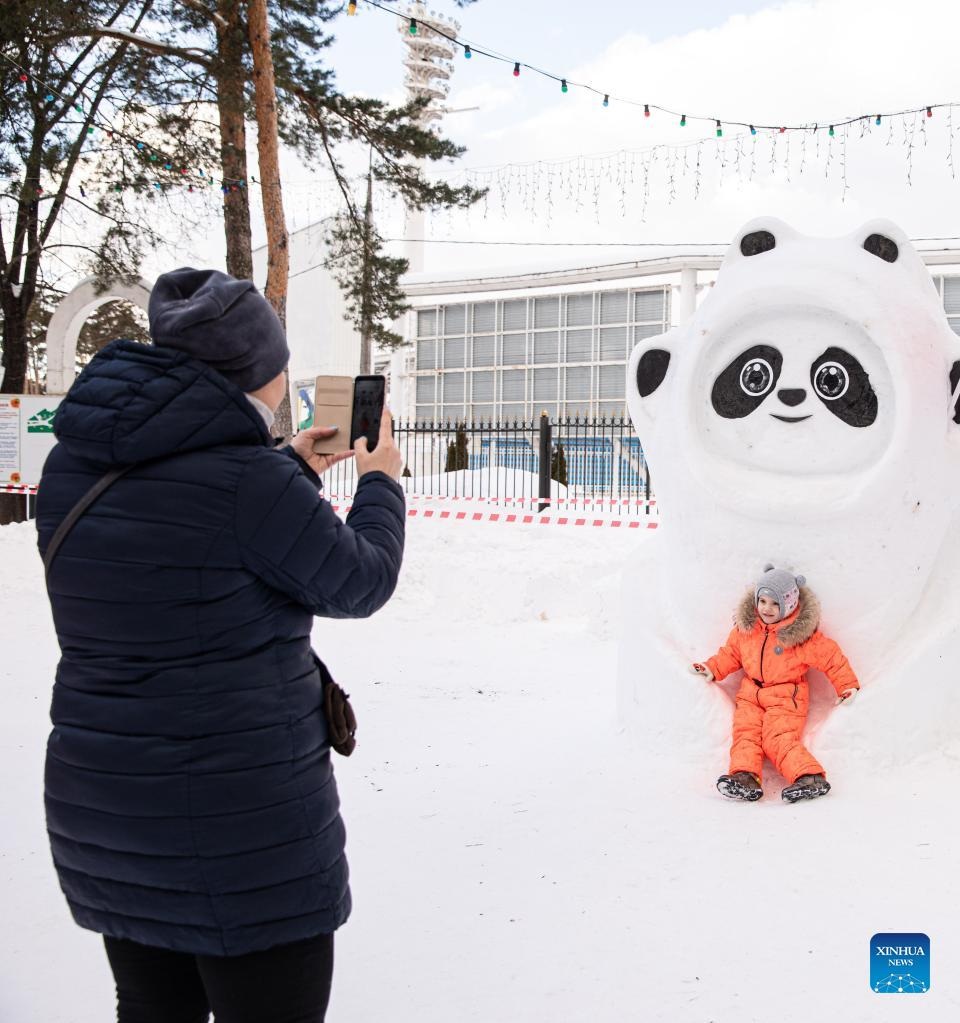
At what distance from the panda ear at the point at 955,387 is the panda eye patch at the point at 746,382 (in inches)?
25.0

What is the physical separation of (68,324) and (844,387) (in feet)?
38.3

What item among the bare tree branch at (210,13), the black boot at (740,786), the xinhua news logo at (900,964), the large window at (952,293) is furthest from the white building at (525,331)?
the xinhua news logo at (900,964)

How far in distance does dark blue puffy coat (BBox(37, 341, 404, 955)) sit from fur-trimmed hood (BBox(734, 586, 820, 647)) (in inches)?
99.3

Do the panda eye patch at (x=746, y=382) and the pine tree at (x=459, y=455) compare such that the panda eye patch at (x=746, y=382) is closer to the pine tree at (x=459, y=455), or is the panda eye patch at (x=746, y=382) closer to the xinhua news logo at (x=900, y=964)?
the xinhua news logo at (x=900, y=964)

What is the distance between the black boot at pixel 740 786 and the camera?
3402mm

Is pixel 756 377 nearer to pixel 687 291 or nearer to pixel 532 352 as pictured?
pixel 687 291

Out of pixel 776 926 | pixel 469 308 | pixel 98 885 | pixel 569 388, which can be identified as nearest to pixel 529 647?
pixel 776 926

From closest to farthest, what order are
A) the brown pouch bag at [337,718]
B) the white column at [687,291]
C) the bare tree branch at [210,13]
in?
the brown pouch bag at [337,718] < the bare tree branch at [210,13] < the white column at [687,291]

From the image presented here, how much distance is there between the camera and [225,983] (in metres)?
1.47

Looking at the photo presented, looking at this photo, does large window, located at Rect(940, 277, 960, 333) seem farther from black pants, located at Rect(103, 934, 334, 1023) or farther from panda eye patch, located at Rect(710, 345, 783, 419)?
black pants, located at Rect(103, 934, 334, 1023)

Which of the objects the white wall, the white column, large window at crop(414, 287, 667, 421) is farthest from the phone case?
the white wall

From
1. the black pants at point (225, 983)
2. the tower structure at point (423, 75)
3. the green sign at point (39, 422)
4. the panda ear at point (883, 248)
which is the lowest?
the black pants at point (225, 983)

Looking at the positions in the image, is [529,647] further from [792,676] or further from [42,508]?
[42,508]

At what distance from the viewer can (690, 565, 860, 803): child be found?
353 cm
